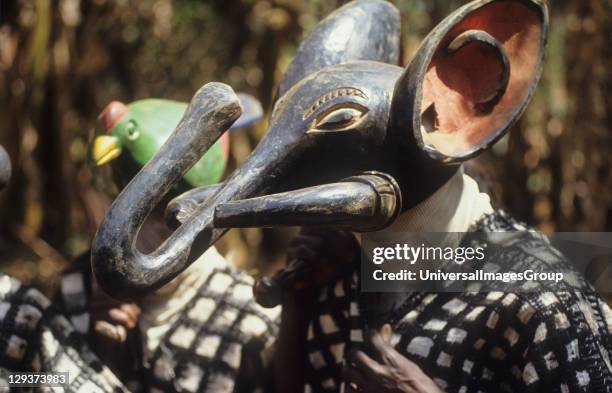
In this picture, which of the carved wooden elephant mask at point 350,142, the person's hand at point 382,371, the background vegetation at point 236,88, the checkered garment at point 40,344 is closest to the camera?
the carved wooden elephant mask at point 350,142

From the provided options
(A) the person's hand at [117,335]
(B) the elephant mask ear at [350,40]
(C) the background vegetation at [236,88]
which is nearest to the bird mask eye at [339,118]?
(B) the elephant mask ear at [350,40]

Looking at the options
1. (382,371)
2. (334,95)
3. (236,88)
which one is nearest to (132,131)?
(334,95)

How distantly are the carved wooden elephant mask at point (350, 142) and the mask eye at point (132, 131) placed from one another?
1.19 feet

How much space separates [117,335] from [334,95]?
67cm

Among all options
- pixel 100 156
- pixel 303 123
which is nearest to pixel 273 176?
pixel 303 123

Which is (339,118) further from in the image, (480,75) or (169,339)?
(169,339)

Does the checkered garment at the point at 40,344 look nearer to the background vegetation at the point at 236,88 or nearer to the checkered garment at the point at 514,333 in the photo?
the checkered garment at the point at 514,333

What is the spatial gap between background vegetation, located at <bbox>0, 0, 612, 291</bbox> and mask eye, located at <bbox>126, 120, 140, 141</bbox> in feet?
5.18

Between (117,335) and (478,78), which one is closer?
(478,78)

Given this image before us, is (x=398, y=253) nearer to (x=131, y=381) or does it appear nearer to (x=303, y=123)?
(x=303, y=123)

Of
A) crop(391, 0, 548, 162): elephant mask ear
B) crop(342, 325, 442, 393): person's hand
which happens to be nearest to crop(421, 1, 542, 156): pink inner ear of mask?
crop(391, 0, 548, 162): elephant mask ear

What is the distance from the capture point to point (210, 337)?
1698 mm

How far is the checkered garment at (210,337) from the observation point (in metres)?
1.66

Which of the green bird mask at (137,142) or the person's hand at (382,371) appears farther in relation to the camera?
the green bird mask at (137,142)
